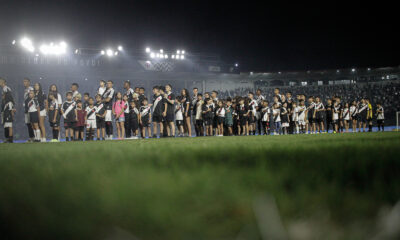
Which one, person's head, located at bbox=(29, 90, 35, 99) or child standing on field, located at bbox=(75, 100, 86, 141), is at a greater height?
person's head, located at bbox=(29, 90, 35, 99)

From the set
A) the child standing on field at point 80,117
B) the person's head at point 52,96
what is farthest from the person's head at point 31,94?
the child standing on field at point 80,117

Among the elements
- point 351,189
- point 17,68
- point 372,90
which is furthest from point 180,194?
point 372,90

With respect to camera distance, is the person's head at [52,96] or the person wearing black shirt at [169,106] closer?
the person's head at [52,96]

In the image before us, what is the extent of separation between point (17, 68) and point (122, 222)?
30966 mm

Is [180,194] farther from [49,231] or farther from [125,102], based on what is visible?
[125,102]

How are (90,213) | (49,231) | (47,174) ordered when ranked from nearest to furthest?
(49,231) → (90,213) → (47,174)

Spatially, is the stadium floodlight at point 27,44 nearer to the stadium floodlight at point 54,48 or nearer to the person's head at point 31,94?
the stadium floodlight at point 54,48

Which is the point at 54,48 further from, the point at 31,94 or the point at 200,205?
the point at 200,205

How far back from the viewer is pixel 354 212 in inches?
32.7

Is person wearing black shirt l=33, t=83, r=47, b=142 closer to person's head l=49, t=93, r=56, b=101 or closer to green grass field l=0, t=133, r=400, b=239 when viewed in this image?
person's head l=49, t=93, r=56, b=101

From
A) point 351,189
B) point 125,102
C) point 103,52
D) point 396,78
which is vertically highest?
point 103,52

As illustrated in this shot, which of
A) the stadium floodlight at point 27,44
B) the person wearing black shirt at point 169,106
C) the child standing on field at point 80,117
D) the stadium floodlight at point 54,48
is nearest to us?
the person wearing black shirt at point 169,106

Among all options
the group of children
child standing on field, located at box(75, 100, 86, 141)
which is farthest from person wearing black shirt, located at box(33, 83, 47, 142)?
child standing on field, located at box(75, 100, 86, 141)

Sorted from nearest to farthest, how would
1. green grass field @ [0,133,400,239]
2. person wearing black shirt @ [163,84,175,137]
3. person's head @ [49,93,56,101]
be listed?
green grass field @ [0,133,400,239] → person's head @ [49,93,56,101] → person wearing black shirt @ [163,84,175,137]
